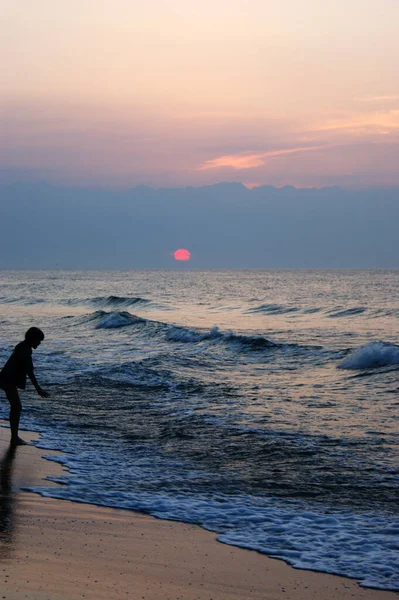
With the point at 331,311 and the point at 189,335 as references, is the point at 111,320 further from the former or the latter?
the point at 331,311

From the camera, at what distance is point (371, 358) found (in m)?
18.2

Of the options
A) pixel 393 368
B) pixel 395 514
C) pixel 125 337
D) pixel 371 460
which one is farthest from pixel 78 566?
pixel 125 337

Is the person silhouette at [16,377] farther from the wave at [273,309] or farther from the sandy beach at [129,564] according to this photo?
the wave at [273,309]

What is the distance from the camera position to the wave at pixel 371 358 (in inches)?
709

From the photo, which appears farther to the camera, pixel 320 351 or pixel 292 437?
Answer: pixel 320 351

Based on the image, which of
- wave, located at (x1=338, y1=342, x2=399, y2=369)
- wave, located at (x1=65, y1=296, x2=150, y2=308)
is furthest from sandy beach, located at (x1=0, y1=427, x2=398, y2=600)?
wave, located at (x1=65, y1=296, x2=150, y2=308)

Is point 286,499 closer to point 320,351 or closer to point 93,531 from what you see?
point 93,531

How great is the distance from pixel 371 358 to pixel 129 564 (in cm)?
1403

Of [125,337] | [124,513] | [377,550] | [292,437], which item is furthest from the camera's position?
[125,337]

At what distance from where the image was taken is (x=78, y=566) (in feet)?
16.6

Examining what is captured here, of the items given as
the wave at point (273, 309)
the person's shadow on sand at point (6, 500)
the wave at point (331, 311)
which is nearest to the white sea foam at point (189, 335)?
the wave at point (331, 311)

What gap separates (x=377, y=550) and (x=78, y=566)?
102 inches

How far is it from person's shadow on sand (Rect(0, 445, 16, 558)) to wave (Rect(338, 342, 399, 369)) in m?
11.1

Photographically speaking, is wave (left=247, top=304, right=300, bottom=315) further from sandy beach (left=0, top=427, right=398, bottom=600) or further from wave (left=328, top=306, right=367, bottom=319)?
sandy beach (left=0, top=427, right=398, bottom=600)
